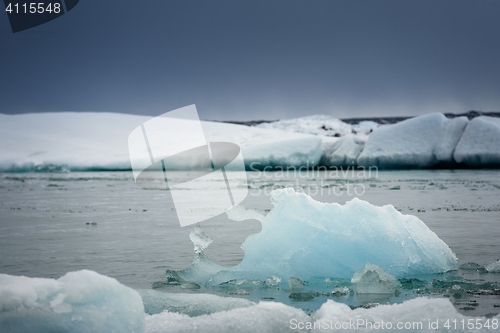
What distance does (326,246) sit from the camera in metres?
4.04

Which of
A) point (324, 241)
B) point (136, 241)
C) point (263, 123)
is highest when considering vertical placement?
point (324, 241)

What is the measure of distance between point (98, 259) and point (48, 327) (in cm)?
201

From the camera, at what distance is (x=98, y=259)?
466 centimetres

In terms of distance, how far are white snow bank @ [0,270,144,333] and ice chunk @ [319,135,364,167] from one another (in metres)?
16.9

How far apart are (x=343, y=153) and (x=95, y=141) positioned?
42.4 feet

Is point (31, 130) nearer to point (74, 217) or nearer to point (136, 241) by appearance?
point (74, 217)

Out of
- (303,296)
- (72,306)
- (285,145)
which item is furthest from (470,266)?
(285,145)

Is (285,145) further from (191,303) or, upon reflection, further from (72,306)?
(72,306)

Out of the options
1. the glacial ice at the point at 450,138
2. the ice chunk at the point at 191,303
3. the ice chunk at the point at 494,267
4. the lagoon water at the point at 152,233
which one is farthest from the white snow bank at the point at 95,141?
the ice chunk at the point at 191,303

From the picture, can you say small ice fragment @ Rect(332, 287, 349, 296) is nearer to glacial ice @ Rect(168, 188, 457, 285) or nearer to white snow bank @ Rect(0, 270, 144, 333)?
glacial ice @ Rect(168, 188, 457, 285)

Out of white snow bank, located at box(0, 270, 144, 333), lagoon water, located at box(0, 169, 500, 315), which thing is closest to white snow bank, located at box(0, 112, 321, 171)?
lagoon water, located at box(0, 169, 500, 315)

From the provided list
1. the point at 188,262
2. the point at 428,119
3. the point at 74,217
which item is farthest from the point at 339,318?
the point at 428,119

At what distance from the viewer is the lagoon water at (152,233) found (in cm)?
408

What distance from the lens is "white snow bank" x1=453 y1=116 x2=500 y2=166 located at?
55.6ft
